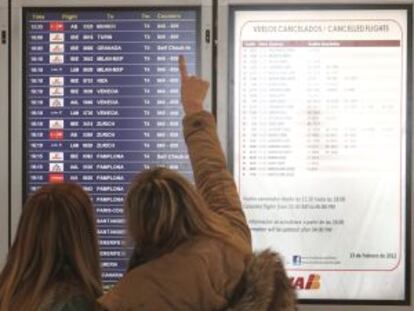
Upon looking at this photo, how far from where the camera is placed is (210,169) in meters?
2.04

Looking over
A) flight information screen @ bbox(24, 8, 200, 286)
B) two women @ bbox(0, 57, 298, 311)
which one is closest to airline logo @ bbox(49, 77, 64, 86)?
flight information screen @ bbox(24, 8, 200, 286)

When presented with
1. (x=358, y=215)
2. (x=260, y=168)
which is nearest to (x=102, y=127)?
(x=260, y=168)

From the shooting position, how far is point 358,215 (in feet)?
8.81

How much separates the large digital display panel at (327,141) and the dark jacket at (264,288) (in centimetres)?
103

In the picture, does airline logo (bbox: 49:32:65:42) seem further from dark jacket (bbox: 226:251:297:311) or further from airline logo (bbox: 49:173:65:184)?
dark jacket (bbox: 226:251:297:311)

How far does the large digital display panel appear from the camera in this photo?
2.68m

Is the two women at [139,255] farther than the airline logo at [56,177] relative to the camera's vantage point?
No

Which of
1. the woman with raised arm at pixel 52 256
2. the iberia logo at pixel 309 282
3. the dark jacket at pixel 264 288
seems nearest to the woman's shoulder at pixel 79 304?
the woman with raised arm at pixel 52 256

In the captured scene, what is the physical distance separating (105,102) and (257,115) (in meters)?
0.62

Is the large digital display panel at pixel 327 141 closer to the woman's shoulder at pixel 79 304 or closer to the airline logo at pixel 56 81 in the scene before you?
the airline logo at pixel 56 81

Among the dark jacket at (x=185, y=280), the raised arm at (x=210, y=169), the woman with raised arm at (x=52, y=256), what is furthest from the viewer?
the raised arm at (x=210, y=169)

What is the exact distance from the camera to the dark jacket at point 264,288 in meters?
1.60

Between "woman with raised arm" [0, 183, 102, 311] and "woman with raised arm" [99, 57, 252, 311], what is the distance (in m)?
0.12

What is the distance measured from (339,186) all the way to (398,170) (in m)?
0.24
